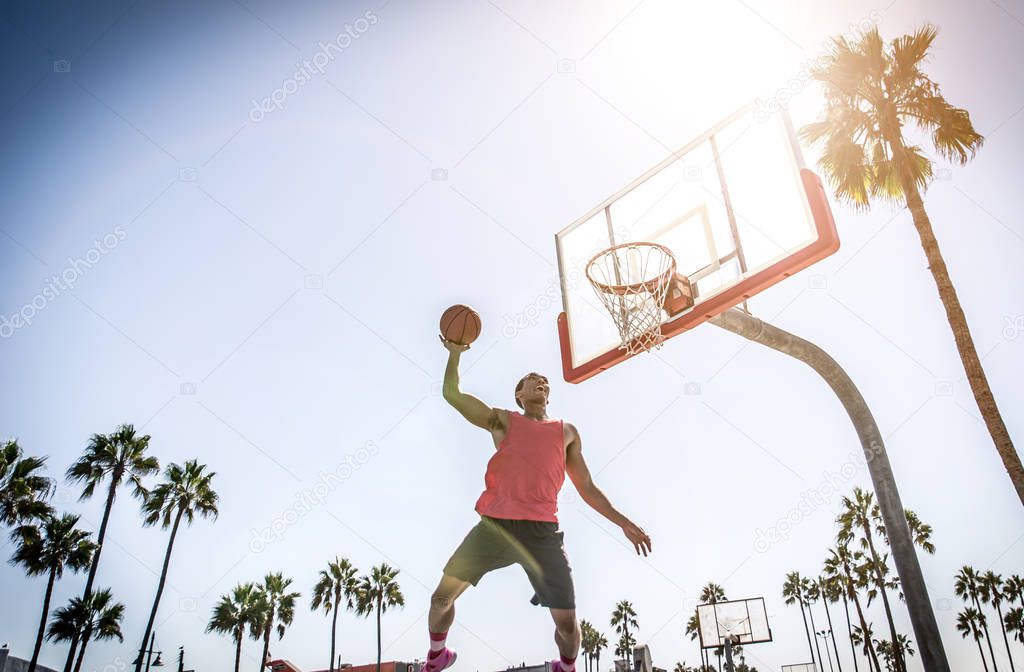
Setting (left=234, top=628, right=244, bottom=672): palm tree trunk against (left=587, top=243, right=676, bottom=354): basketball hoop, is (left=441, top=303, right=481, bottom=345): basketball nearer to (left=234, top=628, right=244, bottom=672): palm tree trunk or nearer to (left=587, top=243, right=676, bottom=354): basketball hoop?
(left=587, top=243, right=676, bottom=354): basketball hoop

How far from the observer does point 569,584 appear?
3631 millimetres

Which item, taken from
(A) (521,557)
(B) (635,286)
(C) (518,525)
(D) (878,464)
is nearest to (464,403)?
(C) (518,525)

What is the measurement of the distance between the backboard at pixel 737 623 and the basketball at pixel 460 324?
24442 mm

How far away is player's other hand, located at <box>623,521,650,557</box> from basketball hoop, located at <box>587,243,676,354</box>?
2607 mm

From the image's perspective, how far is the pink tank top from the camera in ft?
12.3

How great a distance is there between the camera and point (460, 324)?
4.30m

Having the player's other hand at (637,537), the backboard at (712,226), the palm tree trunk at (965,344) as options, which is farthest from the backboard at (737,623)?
the player's other hand at (637,537)

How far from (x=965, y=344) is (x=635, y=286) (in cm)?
668

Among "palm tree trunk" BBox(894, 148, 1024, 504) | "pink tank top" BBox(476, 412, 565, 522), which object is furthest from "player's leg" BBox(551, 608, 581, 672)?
"palm tree trunk" BBox(894, 148, 1024, 504)

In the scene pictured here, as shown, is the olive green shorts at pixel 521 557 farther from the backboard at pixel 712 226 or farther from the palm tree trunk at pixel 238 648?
the palm tree trunk at pixel 238 648

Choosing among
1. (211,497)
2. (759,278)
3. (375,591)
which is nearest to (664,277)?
(759,278)

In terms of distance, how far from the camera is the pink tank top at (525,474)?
148 inches

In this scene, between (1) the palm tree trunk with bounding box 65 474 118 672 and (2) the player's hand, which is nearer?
(2) the player's hand

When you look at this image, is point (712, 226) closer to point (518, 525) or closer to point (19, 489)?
point (518, 525)
